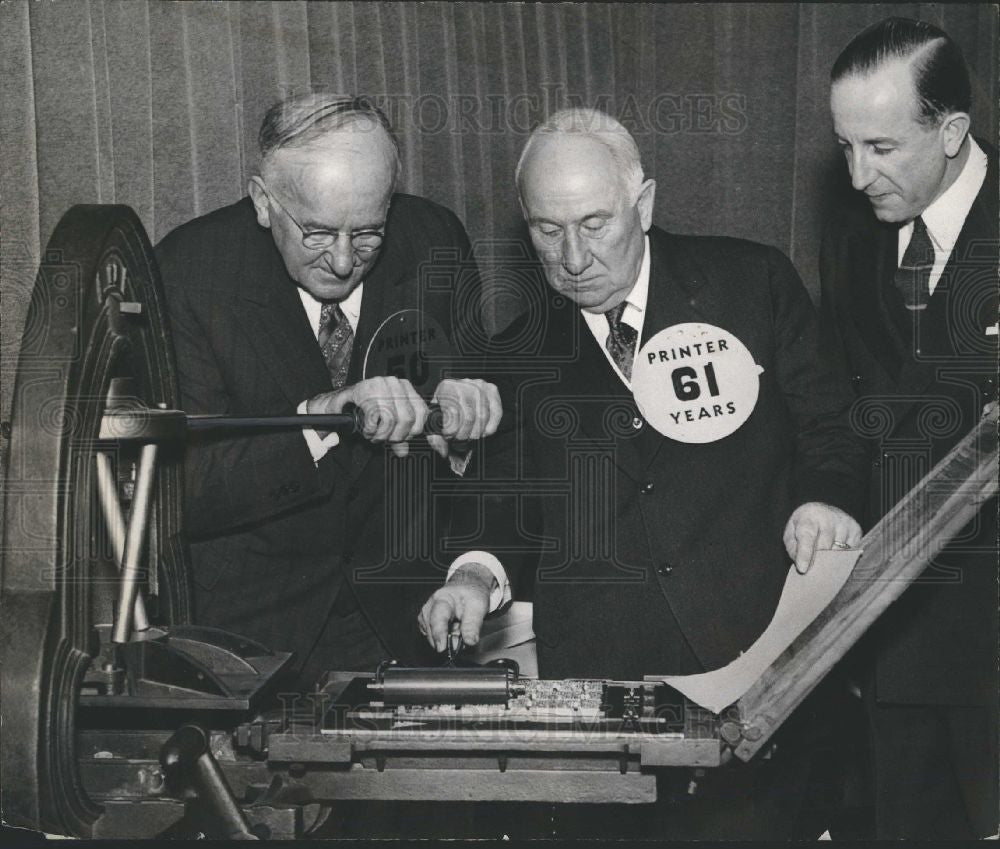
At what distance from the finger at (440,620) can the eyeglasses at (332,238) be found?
66cm

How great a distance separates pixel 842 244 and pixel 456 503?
2.88ft

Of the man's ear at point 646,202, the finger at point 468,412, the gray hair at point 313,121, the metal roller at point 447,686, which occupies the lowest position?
the metal roller at point 447,686

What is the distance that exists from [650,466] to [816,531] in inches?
12.8

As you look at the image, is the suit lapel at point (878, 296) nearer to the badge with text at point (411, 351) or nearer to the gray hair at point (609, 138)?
the gray hair at point (609, 138)

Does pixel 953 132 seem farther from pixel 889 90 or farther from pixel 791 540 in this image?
pixel 791 540

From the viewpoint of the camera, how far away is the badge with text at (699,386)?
2094 millimetres

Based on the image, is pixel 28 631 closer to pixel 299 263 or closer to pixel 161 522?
pixel 161 522

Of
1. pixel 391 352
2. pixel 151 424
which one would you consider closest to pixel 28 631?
pixel 151 424

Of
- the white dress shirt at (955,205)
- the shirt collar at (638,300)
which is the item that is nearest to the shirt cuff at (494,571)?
the shirt collar at (638,300)

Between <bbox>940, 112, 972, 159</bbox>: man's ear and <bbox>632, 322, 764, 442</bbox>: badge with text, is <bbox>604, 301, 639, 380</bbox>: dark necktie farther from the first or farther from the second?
<bbox>940, 112, 972, 159</bbox>: man's ear

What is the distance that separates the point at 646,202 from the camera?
211cm

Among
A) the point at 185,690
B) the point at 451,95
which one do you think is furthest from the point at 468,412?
the point at 451,95

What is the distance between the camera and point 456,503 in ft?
7.43

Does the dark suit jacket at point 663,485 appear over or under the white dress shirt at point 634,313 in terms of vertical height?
under
